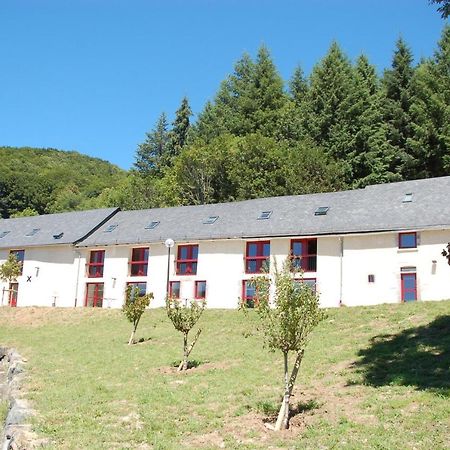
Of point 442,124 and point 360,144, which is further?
point 360,144

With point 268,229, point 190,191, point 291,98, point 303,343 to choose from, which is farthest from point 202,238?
A: point 291,98

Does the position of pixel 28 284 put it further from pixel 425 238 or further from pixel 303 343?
pixel 303 343

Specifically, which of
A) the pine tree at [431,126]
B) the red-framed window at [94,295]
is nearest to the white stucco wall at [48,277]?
the red-framed window at [94,295]

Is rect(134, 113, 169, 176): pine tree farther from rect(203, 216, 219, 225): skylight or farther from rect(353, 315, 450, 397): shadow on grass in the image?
rect(353, 315, 450, 397): shadow on grass

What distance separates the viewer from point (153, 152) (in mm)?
73125

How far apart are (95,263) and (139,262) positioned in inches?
170

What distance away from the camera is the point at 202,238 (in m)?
35.3

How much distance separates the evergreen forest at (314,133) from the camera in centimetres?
4581

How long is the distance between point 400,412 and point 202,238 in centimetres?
2479

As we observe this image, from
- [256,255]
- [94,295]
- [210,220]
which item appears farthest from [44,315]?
[256,255]

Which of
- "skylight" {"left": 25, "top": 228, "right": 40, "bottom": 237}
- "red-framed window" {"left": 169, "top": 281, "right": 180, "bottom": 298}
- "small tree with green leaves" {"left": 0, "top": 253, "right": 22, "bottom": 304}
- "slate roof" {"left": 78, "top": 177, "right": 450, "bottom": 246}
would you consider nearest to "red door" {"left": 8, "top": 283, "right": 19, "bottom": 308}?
"small tree with green leaves" {"left": 0, "top": 253, "right": 22, "bottom": 304}

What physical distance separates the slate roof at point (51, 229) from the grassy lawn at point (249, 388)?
17326mm

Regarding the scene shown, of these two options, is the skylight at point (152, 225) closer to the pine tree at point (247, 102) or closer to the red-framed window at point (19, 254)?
the red-framed window at point (19, 254)

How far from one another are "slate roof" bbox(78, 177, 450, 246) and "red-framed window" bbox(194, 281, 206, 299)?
9.35 feet
